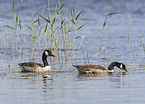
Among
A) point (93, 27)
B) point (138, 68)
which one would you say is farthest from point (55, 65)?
point (93, 27)

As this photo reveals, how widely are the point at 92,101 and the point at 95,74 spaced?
17.6 ft

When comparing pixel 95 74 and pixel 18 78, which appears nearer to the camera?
pixel 18 78

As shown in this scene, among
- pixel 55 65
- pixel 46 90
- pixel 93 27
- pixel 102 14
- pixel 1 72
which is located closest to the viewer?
pixel 46 90

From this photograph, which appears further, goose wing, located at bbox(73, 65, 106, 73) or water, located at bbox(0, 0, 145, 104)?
goose wing, located at bbox(73, 65, 106, 73)

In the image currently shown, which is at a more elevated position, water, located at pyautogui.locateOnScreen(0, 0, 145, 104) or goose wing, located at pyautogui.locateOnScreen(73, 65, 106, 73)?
goose wing, located at pyautogui.locateOnScreen(73, 65, 106, 73)

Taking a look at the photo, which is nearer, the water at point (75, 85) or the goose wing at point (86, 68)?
the water at point (75, 85)

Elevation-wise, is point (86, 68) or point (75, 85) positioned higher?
point (86, 68)

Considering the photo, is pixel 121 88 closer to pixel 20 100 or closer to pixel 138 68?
pixel 20 100

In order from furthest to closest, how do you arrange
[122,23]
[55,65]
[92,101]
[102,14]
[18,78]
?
[102,14] → [122,23] → [55,65] → [18,78] → [92,101]

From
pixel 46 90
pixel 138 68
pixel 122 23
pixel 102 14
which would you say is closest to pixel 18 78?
pixel 46 90

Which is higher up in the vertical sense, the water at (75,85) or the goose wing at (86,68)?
the goose wing at (86,68)

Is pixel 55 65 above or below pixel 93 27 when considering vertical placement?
below

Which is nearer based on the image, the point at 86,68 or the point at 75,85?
the point at 75,85

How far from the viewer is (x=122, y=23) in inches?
1332
